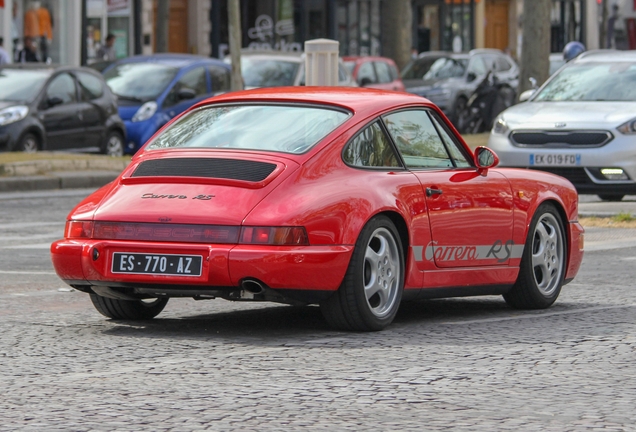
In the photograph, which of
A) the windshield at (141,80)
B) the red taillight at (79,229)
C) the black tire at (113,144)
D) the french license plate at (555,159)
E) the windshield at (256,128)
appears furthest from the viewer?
the windshield at (141,80)

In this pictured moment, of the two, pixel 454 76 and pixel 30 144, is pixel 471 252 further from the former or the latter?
A: pixel 454 76

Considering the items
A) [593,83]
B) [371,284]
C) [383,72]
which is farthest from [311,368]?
[383,72]

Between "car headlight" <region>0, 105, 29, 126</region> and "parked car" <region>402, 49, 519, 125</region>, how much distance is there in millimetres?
12654

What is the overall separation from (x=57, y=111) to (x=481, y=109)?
13.7m

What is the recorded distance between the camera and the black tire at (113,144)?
22.5m

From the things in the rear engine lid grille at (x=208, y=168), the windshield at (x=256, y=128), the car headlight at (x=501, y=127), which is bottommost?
the car headlight at (x=501, y=127)

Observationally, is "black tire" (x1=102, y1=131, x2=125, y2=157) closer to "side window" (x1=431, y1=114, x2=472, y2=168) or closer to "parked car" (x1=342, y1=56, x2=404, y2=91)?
"parked car" (x1=342, y1=56, x2=404, y2=91)

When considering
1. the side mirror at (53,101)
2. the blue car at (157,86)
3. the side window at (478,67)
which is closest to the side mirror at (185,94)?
the blue car at (157,86)

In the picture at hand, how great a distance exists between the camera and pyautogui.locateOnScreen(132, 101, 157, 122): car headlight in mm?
23359

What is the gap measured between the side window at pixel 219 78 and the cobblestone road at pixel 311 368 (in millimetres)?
15866

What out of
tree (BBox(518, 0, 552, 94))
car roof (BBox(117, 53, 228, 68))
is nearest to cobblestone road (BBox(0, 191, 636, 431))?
car roof (BBox(117, 53, 228, 68))

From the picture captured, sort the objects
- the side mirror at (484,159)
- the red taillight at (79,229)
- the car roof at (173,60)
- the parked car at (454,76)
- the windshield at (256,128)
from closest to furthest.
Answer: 1. the red taillight at (79,229)
2. the windshield at (256,128)
3. the side mirror at (484,159)
4. the car roof at (173,60)
5. the parked car at (454,76)

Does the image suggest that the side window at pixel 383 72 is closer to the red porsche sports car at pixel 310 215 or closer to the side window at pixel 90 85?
the side window at pixel 90 85

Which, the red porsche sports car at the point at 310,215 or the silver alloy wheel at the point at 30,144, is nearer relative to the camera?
the red porsche sports car at the point at 310,215
